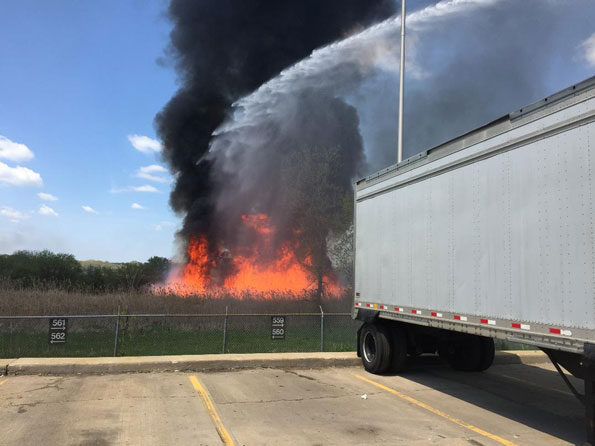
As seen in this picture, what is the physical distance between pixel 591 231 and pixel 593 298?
671 mm

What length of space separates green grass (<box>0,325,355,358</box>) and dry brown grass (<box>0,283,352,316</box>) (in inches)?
58.6

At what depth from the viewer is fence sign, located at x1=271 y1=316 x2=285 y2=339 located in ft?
37.6

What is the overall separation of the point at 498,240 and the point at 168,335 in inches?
453

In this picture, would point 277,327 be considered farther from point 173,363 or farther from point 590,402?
point 590,402

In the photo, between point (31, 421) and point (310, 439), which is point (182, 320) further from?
point (310, 439)

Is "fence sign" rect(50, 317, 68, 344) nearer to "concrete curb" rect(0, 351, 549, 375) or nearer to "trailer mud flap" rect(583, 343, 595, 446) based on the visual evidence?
"concrete curb" rect(0, 351, 549, 375)

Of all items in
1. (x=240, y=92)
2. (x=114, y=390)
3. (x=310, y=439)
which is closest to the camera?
(x=310, y=439)

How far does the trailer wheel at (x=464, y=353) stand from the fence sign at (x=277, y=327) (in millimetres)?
3916

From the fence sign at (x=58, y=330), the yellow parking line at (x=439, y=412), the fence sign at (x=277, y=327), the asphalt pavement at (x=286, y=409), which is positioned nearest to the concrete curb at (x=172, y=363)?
the asphalt pavement at (x=286, y=409)

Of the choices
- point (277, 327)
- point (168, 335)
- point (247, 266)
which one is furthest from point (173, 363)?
point (247, 266)

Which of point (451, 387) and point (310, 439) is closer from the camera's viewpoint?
point (310, 439)

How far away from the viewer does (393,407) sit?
6.88 m

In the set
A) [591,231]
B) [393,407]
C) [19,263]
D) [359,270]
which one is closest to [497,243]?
[591,231]

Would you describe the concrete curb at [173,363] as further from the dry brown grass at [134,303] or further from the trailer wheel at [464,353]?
the dry brown grass at [134,303]
